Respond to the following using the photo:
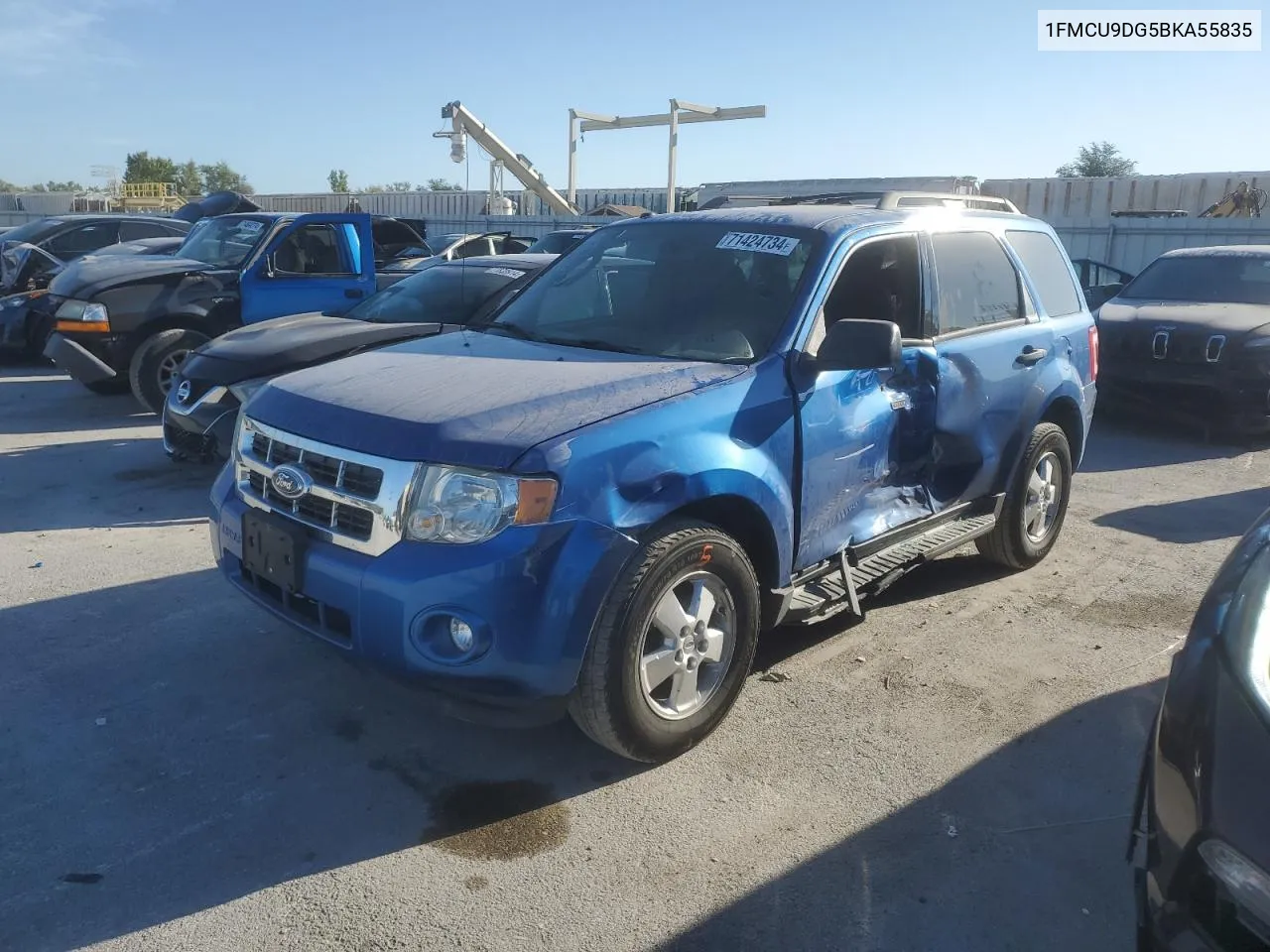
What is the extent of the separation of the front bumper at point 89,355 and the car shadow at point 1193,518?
25.7 feet

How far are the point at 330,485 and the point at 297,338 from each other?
3965 millimetres

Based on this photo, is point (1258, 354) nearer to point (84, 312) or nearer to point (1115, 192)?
point (84, 312)

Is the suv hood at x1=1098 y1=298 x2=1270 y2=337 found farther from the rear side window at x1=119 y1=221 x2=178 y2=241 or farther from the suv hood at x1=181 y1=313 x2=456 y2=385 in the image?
the rear side window at x1=119 y1=221 x2=178 y2=241

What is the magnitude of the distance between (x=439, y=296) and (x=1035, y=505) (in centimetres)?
459

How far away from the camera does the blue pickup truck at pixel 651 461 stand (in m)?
3.04

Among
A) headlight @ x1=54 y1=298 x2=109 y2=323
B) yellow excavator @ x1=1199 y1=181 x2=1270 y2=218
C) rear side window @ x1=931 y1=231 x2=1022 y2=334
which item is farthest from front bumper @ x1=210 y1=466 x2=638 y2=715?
yellow excavator @ x1=1199 y1=181 x2=1270 y2=218

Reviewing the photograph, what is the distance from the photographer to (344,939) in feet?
8.78

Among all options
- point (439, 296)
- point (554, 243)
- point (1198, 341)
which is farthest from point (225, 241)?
point (1198, 341)

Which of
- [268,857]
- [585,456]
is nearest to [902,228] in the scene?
[585,456]

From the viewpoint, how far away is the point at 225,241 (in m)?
9.77

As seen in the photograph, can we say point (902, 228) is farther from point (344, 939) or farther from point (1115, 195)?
point (1115, 195)

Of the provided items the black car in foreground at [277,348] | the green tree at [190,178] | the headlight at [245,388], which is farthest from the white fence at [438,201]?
the green tree at [190,178]

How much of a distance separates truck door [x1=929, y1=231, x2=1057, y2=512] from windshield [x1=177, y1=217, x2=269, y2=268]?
22.2ft

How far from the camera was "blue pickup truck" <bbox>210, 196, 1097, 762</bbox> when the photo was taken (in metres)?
3.04
